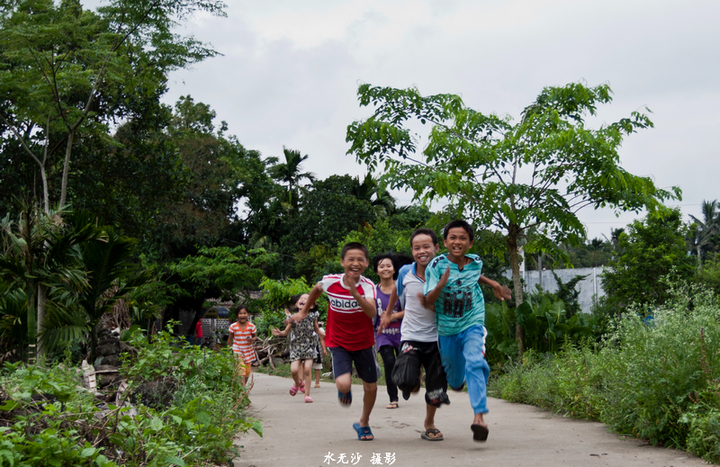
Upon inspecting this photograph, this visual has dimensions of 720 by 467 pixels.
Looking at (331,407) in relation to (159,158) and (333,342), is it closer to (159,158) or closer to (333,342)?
(333,342)

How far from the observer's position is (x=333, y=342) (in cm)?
581

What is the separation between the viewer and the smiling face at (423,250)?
5656 millimetres

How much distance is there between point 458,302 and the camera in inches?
205

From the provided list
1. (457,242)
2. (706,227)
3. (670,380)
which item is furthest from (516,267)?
(706,227)

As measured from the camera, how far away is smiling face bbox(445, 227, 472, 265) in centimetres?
521

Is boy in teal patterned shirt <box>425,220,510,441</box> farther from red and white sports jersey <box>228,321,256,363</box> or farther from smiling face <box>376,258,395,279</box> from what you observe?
red and white sports jersey <box>228,321,256,363</box>

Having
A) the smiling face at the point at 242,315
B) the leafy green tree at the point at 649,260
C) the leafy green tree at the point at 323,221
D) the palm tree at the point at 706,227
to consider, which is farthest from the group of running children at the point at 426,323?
the palm tree at the point at 706,227

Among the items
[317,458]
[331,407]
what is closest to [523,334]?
[331,407]

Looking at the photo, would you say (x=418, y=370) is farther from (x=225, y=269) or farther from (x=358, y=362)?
(x=225, y=269)

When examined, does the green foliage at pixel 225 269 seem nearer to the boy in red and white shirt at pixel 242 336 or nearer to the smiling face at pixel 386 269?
the boy in red and white shirt at pixel 242 336

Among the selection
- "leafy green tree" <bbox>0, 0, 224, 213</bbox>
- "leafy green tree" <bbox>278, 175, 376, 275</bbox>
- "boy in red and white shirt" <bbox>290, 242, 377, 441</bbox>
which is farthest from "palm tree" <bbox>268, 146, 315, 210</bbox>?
"boy in red and white shirt" <bbox>290, 242, 377, 441</bbox>

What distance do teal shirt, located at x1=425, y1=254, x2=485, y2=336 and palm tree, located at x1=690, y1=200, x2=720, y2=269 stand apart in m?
56.8

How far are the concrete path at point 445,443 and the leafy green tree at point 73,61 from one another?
6.86 m

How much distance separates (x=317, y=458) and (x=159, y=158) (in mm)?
13122
